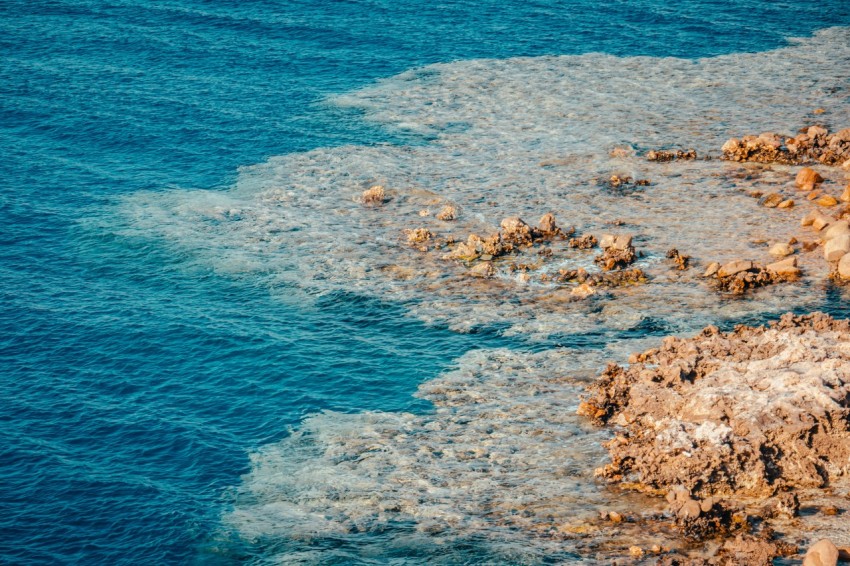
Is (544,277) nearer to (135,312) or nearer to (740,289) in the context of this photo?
(740,289)

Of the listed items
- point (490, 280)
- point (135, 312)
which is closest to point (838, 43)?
point (490, 280)

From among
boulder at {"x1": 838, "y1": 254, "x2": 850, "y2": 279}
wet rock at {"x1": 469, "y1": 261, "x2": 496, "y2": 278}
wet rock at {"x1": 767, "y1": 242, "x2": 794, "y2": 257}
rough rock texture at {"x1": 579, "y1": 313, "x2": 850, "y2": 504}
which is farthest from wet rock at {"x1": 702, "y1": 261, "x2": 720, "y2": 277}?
wet rock at {"x1": 469, "y1": 261, "x2": 496, "y2": 278}

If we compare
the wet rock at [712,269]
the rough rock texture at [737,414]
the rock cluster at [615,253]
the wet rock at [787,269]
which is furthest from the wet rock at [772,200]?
the rough rock texture at [737,414]

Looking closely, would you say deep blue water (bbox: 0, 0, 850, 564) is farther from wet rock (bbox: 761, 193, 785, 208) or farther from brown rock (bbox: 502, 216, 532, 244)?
wet rock (bbox: 761, 193, 785, 208)

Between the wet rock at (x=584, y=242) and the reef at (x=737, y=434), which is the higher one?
the wet rock at (x=584, y=242)

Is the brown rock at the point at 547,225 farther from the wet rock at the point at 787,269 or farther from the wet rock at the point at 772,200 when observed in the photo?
the wet rock at the point at 772,200

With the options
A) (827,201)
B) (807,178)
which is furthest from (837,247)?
(807,178)
